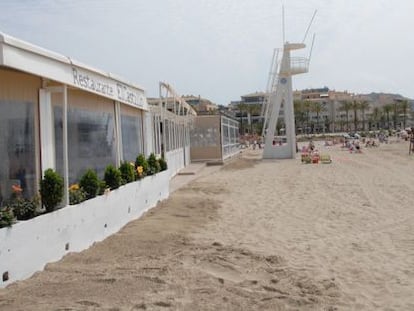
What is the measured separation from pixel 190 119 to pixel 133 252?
2301 cm

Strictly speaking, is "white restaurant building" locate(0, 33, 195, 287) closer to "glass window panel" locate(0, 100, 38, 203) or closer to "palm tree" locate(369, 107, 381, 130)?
"glass window panel" locate(0, 100, 38, 203)

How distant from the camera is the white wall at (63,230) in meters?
5.16

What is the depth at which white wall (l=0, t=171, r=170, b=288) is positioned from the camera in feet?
16.9

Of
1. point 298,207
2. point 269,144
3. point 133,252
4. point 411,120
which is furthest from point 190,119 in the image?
point 411,120

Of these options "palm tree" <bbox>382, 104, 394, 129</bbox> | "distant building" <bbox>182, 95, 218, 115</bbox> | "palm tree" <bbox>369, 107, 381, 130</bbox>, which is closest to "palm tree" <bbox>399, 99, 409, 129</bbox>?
"palm tree" <bbox>382, 104, 394, 129</bbox>

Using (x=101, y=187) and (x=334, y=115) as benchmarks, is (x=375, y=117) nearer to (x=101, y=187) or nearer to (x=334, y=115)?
(x=334, y=115)

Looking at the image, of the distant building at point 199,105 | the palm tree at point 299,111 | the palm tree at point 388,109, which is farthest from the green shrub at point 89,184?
the palm tree at point 388,109

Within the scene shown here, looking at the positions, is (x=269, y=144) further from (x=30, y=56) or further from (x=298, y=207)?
(x=30, y=56)

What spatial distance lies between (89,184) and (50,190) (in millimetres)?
1459

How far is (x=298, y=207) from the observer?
1188 centimetres

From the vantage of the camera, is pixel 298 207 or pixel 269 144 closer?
pixel 298 207

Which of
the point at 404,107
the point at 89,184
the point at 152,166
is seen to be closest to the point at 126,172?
the point at 89,184

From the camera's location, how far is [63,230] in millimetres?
6395

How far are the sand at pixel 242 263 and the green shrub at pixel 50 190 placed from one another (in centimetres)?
69
